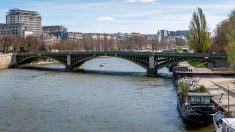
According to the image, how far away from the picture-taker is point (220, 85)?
50719mm

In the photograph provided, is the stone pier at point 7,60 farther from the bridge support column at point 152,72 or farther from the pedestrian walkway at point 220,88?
the pedestrian walkway at point 220,88

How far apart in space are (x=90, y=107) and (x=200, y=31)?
160 feet

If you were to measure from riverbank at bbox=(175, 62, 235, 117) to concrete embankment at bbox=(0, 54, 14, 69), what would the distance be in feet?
162

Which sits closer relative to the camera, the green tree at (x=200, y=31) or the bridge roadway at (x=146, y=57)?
the bridge roadway at (x=146, y=57)

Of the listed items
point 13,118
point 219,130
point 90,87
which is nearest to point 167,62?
point 90,87

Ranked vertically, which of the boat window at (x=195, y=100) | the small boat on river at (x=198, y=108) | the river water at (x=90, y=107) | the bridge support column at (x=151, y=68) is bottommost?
the river water at (x=90, y=107)

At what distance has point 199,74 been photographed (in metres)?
65.9

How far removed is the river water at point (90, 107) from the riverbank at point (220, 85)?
3.61 m

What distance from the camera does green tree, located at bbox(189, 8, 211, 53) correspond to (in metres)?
86.1

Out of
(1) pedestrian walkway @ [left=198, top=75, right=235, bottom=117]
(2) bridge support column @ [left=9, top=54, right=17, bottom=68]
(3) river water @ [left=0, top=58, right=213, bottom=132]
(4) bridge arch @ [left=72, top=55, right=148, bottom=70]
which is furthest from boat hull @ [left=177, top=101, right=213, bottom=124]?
(2) bridge support column @ [left=9, top=54, right=17, bottom=68]

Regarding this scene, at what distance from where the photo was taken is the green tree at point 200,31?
282ft

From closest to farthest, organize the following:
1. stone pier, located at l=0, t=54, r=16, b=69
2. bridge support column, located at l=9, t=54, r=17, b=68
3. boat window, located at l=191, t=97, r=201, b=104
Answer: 1. boat window, located at l=191, t=97, r=201, b=104
2. stone pier, located at l=0, t=54, r=16, b=69
3. bridge support column, located at l=9, t=54, r=17, b=68

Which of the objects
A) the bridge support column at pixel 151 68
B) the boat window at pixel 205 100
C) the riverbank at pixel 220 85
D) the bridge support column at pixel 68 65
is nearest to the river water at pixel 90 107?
the boat window at pixel 205 100

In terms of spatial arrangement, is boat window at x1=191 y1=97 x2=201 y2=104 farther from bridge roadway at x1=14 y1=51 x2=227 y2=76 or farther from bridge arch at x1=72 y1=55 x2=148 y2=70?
bridge arch at x1=72 y1=55 x2=148 y2=70
